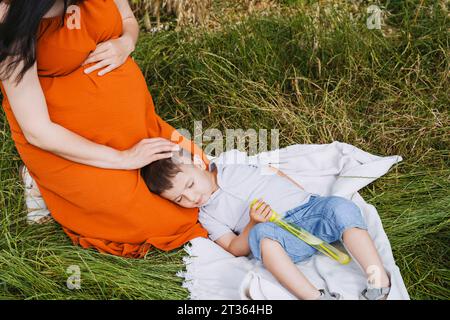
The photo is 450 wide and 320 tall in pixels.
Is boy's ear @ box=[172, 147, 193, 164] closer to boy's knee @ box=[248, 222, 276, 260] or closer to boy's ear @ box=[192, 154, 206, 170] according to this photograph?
boy's ear @ box=[192, 154, 206, 170]

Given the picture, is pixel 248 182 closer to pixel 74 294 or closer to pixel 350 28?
pixel 74 294

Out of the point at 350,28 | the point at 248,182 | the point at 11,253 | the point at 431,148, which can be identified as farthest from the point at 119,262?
the point at 350,28


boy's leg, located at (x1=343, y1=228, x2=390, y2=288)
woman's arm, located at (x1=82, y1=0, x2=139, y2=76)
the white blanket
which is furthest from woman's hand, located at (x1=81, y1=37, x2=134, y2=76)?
boy's leg, located at (x1=343, y1=228, x2=390, y2=288)

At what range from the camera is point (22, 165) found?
242cm

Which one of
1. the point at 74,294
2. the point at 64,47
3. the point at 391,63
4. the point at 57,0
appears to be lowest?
the point at 74,294

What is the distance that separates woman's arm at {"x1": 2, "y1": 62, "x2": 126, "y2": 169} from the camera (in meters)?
1.85

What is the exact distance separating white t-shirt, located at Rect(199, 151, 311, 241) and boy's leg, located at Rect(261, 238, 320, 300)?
0.24m

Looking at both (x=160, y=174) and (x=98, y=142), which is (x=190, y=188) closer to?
(x=160, y=174)

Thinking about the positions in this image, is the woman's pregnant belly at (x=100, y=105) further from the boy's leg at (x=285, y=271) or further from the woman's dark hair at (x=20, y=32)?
the boy's leg at (x=285, y=271)

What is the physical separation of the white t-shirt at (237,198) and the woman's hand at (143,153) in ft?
0.78

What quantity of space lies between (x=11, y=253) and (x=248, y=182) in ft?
2.80

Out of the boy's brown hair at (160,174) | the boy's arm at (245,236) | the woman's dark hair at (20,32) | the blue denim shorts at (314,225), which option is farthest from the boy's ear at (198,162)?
the woman's dark hair at (20,32)

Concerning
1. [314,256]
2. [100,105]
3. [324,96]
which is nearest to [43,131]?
[100,105]

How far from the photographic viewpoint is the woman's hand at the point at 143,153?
81.6 inches
